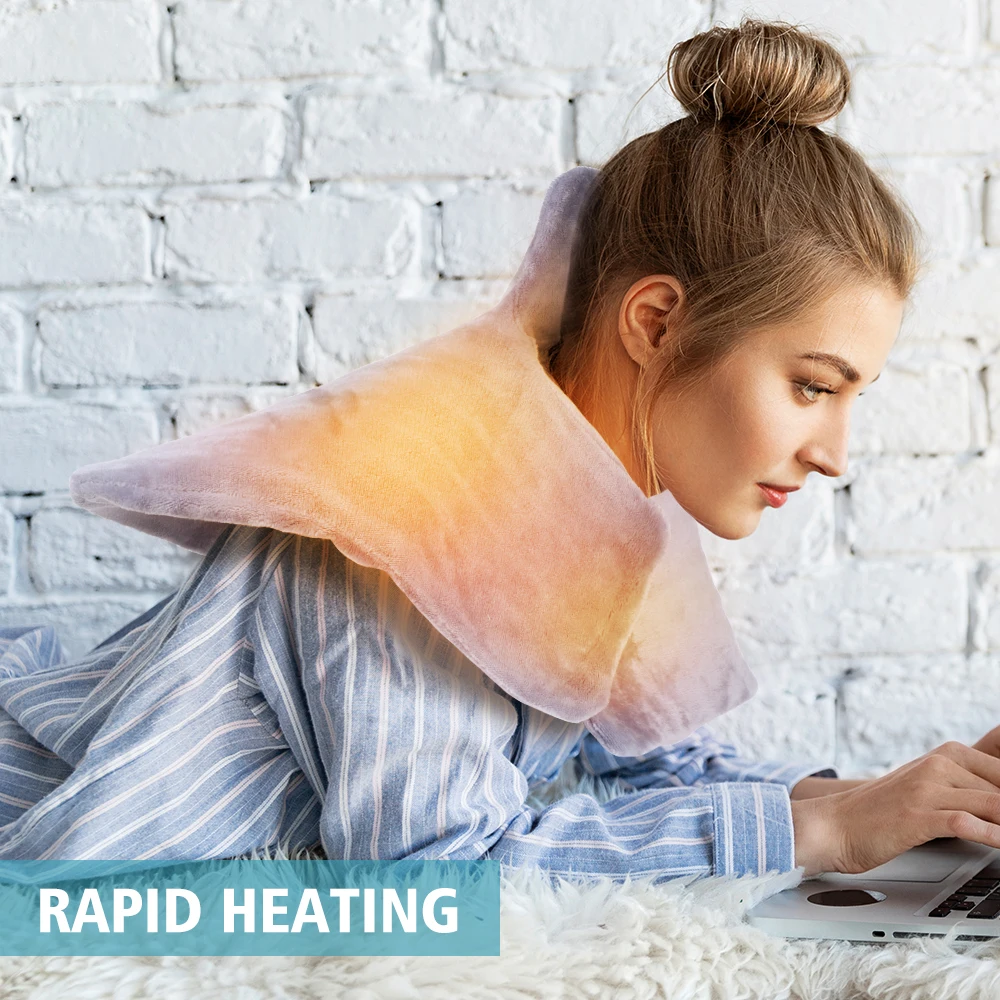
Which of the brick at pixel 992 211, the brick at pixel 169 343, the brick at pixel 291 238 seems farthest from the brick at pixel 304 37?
the brick at pixel 992 211

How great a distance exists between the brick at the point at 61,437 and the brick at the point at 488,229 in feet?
1.11

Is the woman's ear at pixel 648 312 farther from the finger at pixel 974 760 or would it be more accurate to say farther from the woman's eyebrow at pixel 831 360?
the finger at pixel 974 760

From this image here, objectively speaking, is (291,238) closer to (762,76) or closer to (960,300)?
(762,76)

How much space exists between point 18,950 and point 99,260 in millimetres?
654

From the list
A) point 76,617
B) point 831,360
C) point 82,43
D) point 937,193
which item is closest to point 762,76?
point 831,360

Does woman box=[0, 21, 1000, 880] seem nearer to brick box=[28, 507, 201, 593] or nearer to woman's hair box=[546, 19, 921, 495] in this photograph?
woman's hair box=[546, 19, 921, 495]

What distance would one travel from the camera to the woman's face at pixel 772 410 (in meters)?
0.75

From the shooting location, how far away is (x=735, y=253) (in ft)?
2.49

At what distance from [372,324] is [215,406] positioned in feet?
0.57

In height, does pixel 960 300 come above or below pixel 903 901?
above

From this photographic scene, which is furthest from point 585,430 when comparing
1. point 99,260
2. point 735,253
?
point 99,260

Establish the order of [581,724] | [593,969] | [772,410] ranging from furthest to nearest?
[581,724], [772,410], [593,969]

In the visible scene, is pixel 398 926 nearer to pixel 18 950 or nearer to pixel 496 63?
pixel 18 950

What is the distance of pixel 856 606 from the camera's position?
3.35 ft
